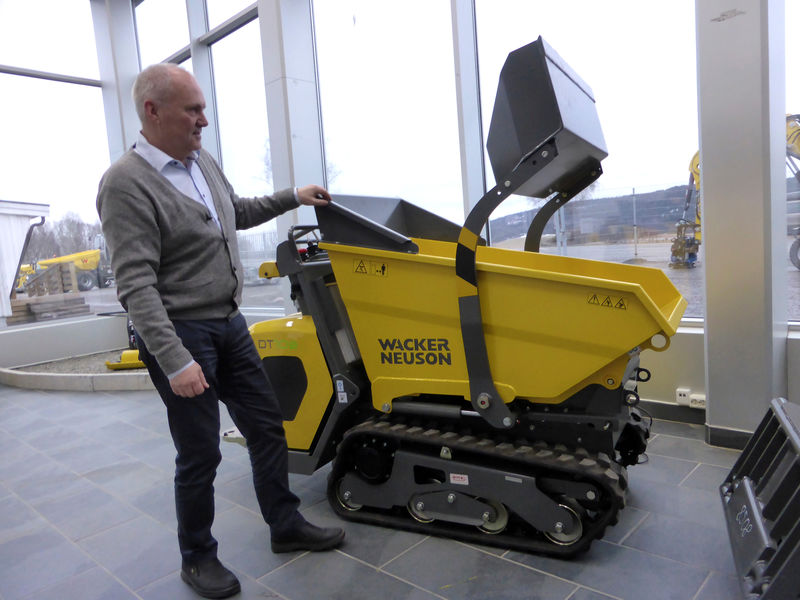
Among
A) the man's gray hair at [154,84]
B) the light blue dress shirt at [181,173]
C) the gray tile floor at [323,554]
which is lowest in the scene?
the gray tile floor at [323,554]

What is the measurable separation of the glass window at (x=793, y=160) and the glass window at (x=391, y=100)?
221 cm

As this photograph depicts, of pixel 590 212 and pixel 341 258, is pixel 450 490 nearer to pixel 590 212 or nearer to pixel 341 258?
pixel 341 258

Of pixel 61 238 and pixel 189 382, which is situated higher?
pixel 61 238

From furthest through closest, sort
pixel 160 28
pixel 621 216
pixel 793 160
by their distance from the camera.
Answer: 1. pixel 160 28
2. pixel 621 216
3. pixel 793 160

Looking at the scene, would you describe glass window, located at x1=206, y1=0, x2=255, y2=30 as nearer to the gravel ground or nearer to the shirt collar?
the gravel ground

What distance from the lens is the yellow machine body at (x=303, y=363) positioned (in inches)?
99.6

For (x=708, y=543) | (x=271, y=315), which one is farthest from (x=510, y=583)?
(x=271, y=315)

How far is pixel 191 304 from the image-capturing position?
6.21 ft

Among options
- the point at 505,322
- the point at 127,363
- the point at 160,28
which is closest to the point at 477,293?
the point at 505,322

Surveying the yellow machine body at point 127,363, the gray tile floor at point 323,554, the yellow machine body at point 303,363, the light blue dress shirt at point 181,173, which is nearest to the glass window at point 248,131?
the yellow machine body at point 127,363

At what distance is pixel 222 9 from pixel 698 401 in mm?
6218

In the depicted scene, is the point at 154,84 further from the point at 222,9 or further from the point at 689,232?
the point at 222,9

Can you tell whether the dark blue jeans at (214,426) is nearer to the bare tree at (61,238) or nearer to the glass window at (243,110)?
the glass window at (243,110)

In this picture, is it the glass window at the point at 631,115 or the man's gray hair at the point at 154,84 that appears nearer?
the man's gray hair at the point at 154,84
